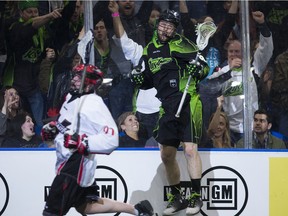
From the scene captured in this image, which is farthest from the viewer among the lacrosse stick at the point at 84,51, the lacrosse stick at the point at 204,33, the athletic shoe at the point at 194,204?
the lacrosse stick at the point at 204,33

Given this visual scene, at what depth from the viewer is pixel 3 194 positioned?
9297mm

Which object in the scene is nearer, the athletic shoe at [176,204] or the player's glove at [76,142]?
the player's glove at [76,142]

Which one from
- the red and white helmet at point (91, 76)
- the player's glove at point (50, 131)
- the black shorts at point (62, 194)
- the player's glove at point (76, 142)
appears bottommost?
the black shorts at point (62, 194)

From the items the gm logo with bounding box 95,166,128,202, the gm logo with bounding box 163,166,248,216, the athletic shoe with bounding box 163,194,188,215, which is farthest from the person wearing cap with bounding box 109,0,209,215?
the gm logo with bounding box 95,166,128,202

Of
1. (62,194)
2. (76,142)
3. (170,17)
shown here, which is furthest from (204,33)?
(62,194)

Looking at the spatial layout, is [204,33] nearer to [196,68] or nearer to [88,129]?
[196,68]

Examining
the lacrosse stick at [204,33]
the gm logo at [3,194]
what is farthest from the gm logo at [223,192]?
the gm logo at [3,194]

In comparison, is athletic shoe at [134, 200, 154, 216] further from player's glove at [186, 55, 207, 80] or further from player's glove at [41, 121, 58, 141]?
player's glove at [186, 55, 207, 80]

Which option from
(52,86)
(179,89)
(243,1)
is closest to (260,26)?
(243,1)

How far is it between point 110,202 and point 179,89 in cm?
134

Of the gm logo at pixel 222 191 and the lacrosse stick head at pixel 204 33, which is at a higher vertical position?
the lacrosse stick head at pixel 204 33

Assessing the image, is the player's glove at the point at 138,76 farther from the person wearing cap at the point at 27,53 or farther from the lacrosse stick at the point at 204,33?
the person wearing cap at the point at 27,53

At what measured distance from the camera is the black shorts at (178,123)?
29.5ft

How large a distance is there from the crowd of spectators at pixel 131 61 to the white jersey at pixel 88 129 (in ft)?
4.39
